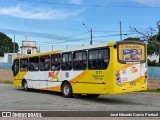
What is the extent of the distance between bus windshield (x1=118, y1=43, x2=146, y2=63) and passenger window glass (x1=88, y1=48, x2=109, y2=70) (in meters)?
0.65

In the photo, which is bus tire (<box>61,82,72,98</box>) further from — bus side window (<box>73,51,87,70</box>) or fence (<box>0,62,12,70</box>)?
fence (<box>0,62,12,70</box>)

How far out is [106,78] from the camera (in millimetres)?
16703

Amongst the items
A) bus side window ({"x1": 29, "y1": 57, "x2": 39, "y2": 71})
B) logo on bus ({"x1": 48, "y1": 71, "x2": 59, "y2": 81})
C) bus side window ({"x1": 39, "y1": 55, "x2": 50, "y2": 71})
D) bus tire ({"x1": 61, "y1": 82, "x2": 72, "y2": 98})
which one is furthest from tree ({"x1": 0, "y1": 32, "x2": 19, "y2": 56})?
bus tire ({"x1": 61, "y1": 82, "x2": 72, "y2": 98})

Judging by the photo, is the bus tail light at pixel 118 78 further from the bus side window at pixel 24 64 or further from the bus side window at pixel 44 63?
the bus side window at pixel 24 64

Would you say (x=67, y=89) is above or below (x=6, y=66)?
below

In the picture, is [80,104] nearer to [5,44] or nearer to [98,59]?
[98,59]

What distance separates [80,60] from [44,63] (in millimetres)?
4457

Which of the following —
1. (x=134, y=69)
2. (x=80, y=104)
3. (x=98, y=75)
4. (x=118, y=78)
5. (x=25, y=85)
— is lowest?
(x=80, y=104)

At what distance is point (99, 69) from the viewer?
1722 cm

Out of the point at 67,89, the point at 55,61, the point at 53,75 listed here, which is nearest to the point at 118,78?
the point at 67,89

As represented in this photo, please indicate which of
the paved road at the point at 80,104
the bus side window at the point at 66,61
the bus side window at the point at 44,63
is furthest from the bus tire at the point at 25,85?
the paved road at the point at 80,104

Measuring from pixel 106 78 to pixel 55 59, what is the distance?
530 centimetres

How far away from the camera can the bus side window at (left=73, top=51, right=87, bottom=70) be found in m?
18.3

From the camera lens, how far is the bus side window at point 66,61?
1969 cm
